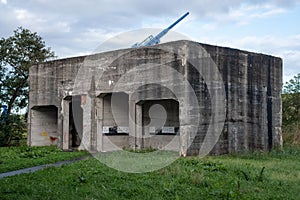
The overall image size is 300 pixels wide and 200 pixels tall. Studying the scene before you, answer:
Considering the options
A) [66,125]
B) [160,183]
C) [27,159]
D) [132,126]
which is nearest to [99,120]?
[132,126]

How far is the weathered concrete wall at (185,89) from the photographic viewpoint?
15117 millimetres

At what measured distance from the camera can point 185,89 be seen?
14984 mm

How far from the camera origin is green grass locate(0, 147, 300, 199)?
7887 millimetres

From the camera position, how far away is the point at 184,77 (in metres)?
15.0

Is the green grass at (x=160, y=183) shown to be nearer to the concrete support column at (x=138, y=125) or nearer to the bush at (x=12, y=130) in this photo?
the concrete support column at (x=138, y=125)

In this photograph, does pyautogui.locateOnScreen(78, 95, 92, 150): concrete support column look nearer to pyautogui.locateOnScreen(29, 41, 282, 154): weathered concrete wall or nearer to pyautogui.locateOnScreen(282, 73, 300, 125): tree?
pyautogui.locateOnScreen(29, 41, 282, 154): weathered concrete wall

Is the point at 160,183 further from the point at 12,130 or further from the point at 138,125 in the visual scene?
the point at 12,130

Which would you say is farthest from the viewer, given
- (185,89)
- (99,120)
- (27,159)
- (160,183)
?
(99,120)

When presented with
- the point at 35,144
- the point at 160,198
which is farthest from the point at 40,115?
the point at 160,198

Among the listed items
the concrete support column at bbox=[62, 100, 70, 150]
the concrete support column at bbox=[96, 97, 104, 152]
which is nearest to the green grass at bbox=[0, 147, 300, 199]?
the concrete support column at bbox=[96, 97, 104, 152]

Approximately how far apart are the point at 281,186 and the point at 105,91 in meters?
10.1

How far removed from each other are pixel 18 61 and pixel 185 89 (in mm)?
14416

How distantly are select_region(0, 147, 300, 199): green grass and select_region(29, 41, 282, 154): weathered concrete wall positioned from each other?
3769mm

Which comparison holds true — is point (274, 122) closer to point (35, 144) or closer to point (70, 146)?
point (70, 146)
